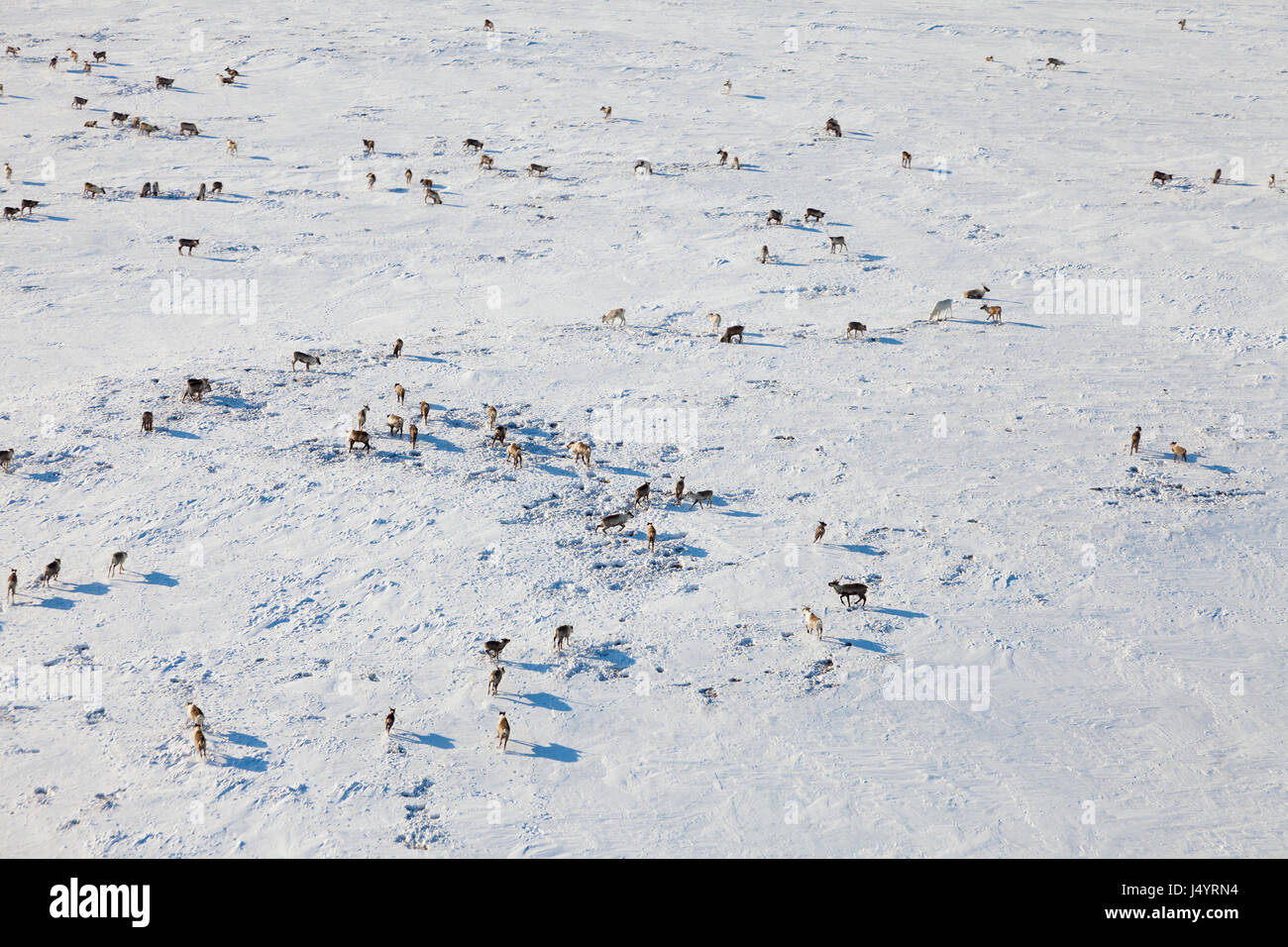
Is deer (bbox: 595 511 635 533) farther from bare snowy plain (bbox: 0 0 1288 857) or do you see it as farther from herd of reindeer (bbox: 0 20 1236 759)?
bare snowy plain (bbox: 0 0 1288 857)

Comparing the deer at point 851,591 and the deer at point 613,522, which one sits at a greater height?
the deer at point 613,522

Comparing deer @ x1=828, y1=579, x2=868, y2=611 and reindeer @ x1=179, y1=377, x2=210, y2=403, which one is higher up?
reindeer @ x1=179, y1=377, x2=210, y2=403

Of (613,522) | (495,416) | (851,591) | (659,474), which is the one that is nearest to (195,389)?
(495,416)

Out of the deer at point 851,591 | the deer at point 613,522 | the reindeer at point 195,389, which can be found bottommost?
the deer at point 851,591

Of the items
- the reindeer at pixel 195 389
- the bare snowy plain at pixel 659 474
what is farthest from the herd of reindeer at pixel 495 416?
the bare snowy plain at pixel 659 474

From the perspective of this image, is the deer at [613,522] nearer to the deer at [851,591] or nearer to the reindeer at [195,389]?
the deer at [851,591]

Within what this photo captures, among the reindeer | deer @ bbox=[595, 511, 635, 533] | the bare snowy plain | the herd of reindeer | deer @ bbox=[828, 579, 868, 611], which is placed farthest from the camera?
the reindeer

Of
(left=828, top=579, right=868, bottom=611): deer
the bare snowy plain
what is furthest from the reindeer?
(left=828, top=579, right=868, bottom=611): deer
